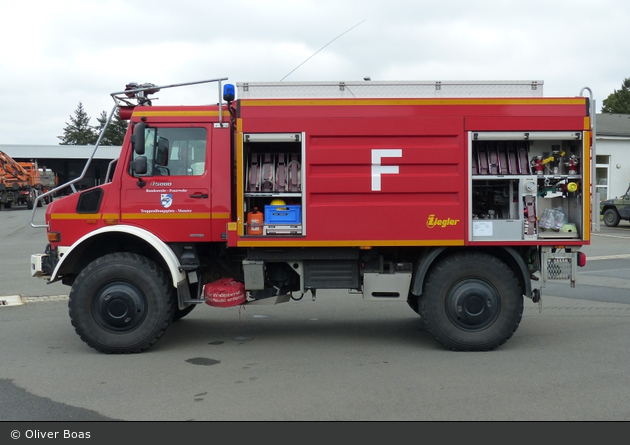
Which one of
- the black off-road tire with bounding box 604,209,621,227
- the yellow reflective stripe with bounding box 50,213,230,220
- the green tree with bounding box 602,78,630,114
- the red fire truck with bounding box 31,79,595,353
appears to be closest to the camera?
the red fire truck with bounding box 31,79,595,353

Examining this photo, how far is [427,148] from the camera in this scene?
23.0 ft

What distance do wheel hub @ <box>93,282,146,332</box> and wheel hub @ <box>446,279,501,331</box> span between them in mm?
3378

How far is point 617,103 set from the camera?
69000 mm

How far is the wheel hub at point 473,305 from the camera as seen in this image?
7.15 meters

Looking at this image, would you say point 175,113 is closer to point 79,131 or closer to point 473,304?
point 473,304

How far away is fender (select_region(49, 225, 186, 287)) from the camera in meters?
7.07

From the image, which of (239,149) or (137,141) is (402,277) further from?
(137,141)

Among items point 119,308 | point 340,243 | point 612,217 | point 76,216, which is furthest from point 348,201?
point 612,217

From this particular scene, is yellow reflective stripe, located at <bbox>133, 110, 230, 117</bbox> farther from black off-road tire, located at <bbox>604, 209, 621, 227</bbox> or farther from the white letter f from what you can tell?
black off-road tire, located at <bbox>604, 209, 621, 227</bbox>

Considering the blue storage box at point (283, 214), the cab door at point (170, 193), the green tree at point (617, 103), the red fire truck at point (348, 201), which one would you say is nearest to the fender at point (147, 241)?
the red fire truck at point (348, 201)

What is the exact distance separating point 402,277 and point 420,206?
2.77 ft

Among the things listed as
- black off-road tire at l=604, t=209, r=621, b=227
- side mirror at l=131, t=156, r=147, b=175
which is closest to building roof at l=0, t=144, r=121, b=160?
black off-road tire at l=604, t=209, r=621, b=227
